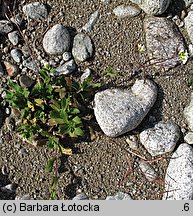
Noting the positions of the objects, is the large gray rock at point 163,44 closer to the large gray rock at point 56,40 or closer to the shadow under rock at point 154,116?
the shadow under rock at point 154,116

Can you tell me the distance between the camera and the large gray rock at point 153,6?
4848 millimetres

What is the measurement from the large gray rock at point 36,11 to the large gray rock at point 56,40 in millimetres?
186

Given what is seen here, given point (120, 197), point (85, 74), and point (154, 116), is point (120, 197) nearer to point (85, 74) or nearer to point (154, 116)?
point (154, 116)

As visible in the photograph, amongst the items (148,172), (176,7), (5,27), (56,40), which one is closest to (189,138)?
(148,172)

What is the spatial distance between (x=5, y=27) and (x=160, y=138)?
187cm

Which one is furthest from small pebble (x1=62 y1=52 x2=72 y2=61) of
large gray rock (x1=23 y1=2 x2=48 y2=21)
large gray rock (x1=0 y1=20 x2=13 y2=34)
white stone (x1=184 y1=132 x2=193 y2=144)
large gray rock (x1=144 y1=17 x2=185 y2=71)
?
white stone (x1=184 y1=132 x2=193 y2=144)

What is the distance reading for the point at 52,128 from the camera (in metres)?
4.75

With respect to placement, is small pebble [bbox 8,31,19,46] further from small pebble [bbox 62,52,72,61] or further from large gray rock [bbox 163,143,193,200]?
large gray rock [bbox 163,143,193,200]

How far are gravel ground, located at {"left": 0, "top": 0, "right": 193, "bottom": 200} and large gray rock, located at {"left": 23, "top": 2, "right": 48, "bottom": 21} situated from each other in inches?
2.5

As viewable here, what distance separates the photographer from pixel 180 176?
4750mm

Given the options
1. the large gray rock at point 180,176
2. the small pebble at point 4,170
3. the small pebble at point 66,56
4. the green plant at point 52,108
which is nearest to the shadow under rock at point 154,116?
the large gray rock at point 180,176

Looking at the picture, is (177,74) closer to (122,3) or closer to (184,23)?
(184,23)

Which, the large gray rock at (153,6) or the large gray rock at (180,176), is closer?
the large gray rock at (180,176)

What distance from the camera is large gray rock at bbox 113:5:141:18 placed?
497 cm
